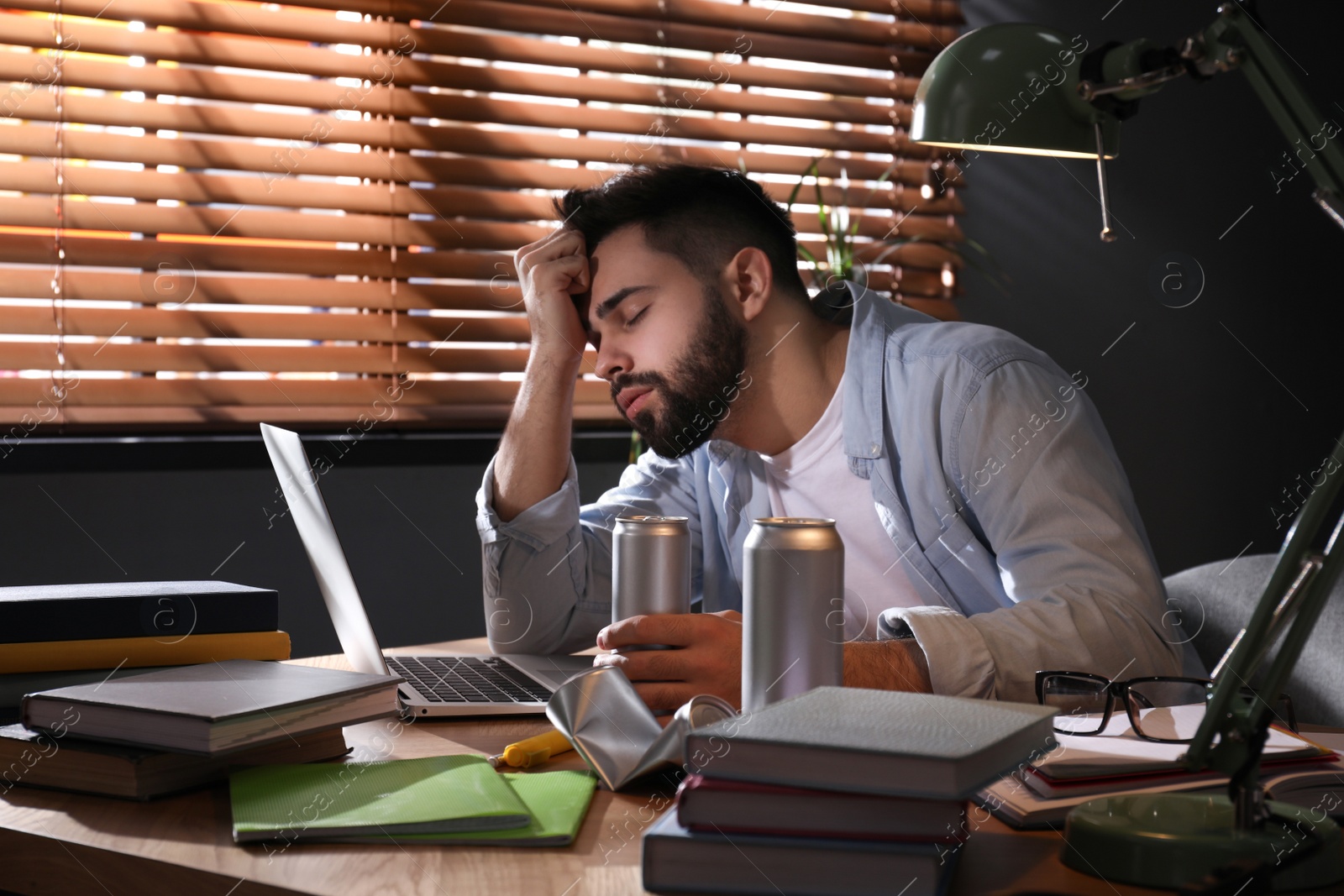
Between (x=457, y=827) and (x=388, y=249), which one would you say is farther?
(x=388, y=249)

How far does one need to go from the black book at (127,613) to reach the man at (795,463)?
342mm

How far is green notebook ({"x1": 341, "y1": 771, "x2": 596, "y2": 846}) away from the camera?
0.71 meters

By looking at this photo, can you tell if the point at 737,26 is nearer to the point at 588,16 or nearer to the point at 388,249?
the point at 588,16

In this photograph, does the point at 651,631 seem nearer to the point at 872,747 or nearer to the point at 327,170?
the point at 872,747

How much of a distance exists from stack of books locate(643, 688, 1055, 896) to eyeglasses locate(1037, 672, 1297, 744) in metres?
0.22

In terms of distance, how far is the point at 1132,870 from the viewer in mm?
636

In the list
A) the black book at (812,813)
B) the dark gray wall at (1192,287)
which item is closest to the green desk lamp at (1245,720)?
the black book at (812,813)

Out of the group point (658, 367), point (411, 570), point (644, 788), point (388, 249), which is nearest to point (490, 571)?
point (658, 367)

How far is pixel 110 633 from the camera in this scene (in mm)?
1027

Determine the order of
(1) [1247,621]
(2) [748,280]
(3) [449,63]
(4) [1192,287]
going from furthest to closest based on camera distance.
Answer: (4) [1192,287] → (3) [449,63] → (2) [748,280] → (1) [1247,621]

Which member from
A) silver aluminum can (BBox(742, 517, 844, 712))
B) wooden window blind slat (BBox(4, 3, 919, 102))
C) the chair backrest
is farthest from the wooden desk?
wooden window blind slat (BBox(4, 3, 919, 102))

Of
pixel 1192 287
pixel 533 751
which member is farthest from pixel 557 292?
pixel 1192 287

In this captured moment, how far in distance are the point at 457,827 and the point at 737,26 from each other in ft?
7.61

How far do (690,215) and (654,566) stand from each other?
0.74 m
